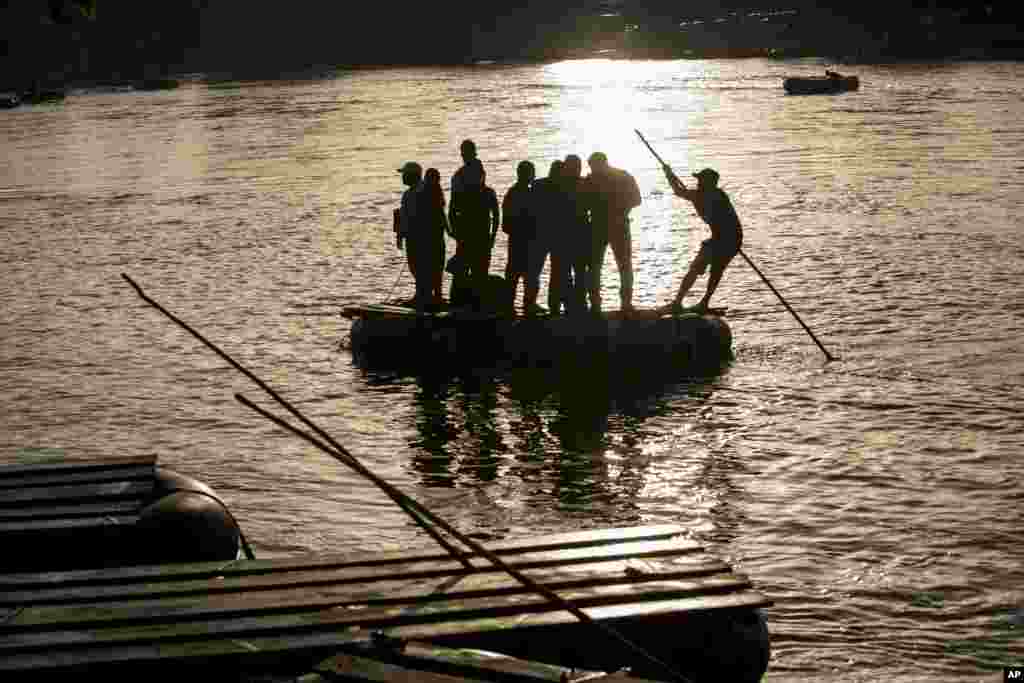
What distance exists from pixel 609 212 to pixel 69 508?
972 centimetres

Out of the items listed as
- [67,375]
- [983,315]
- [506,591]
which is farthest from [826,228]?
[506,591]

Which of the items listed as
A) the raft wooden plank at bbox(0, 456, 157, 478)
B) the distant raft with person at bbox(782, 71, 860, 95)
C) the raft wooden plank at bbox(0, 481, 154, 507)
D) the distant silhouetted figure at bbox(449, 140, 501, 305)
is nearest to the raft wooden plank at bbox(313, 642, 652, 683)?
the raft wooden plank at bbox(0, 481, 154, 507)

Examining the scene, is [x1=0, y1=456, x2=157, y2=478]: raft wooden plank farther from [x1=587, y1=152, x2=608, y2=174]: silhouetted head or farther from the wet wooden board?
[x1=587, y1=152, x2=608, y2=174]: silhouetted head

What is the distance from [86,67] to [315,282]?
15093 centimetres

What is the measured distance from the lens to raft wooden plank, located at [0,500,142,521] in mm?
10477

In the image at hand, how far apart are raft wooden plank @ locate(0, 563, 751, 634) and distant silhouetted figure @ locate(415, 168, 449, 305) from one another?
10.8 meters

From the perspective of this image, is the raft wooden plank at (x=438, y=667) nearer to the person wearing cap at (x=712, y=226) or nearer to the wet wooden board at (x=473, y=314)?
the wet wooden board at (x=473, y=314)

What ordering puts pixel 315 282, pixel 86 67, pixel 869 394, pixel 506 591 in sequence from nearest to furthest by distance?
pixel 506 591, pixel 869 394, pixel 315 282, pixel 86 67

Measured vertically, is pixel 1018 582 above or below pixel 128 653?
below

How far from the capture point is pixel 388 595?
341 inches

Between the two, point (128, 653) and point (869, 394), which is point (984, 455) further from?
point (128, 653)

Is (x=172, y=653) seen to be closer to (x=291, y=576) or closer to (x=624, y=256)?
(x=291, y=576)

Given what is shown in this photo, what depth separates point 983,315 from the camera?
22250mm

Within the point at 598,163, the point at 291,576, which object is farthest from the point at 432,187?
the point at 291,576
